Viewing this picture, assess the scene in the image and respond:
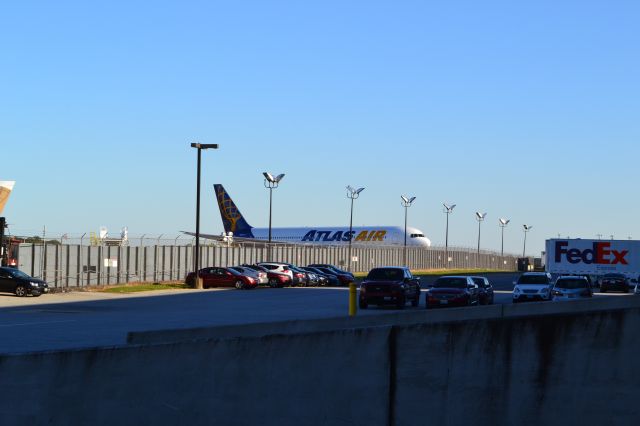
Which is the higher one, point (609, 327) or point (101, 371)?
point (609, 327)

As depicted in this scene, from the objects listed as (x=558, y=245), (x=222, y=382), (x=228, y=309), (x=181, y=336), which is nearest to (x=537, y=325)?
(x=222, y=382)

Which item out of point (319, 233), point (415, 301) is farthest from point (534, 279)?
point (319, 233)

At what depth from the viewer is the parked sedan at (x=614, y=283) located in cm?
5828

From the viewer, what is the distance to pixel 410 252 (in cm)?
11212

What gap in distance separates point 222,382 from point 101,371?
5.04ft

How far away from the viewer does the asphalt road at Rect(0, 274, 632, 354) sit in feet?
79.9

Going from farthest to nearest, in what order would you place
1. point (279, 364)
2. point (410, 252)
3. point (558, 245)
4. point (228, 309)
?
point (410, 252) < point (558, 245) < point (228, 309) < point (279, 364)

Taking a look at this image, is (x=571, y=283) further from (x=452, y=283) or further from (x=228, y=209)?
(x=228, y=209)

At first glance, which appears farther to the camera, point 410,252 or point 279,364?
point 410,252

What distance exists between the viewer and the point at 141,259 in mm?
61750

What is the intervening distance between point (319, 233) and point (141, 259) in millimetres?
64235

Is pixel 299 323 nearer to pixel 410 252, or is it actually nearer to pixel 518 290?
pixel 518 290

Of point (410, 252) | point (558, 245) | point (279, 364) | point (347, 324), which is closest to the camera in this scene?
point (279, 364)

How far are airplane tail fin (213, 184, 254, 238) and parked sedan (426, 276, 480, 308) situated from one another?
83.7m
